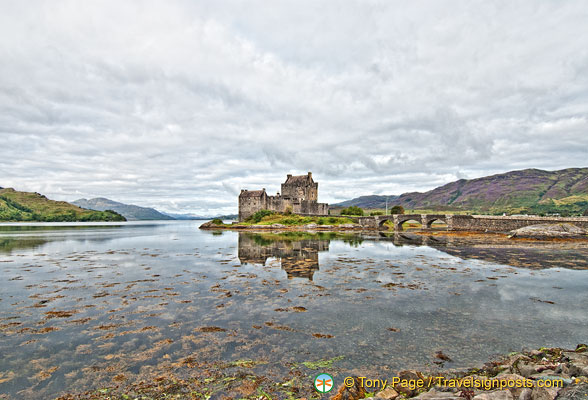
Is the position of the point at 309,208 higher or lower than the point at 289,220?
higher

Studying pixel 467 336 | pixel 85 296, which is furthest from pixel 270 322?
pixel 85 296

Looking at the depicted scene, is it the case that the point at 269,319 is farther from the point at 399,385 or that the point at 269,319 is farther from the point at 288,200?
the point at 288,200

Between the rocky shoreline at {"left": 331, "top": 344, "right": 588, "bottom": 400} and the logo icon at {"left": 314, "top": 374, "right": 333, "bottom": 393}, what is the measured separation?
0.30 metres

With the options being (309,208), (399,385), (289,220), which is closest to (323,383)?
(399,385)

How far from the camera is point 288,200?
10344cm

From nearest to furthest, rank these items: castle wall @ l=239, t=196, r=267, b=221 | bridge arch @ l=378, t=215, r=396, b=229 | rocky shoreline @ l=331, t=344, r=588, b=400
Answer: rocky shoreline @ l=331, t=344, r=588, b=400
bridge arch @ l=378, t=215, r=396, b=229
castle wall @ l=239, t=196, r=267, b=221

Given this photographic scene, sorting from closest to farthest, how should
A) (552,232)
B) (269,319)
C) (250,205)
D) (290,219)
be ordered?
(269,319), (552,232), (290,219), (250,205)

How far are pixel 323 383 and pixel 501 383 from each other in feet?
13.0

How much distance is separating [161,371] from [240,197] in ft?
321

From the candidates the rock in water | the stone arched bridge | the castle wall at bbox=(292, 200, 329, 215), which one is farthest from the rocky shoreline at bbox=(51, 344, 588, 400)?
the castle wall at bbox=(292, 200, 329, 215)

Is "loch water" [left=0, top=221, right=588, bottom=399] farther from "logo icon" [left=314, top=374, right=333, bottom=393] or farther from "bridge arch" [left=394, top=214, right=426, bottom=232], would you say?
"bridge arch" [left=394, top=214, right=426, bottom=232]

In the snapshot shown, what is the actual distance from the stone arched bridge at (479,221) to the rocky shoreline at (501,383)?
6407 centimetres

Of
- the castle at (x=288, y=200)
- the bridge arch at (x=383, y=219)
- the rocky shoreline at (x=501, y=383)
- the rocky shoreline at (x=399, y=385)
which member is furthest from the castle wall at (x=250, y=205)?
the rocky shoreline at (x=501, y=383)

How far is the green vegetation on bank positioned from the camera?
87.9 meters
